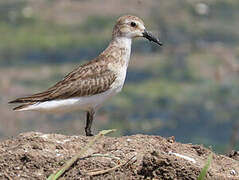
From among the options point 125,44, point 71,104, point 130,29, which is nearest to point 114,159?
point 71,104

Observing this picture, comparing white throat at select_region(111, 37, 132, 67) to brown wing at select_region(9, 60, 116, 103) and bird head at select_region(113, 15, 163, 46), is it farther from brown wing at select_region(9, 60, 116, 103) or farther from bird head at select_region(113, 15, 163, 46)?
brown wing at select_region(9, 60, 116, 103)

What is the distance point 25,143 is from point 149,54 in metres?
13.4

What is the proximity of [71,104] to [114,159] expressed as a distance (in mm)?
2318

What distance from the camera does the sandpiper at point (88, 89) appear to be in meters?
8.09

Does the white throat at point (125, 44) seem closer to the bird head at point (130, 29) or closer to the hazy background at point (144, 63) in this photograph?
the bird head at point (130, 29)

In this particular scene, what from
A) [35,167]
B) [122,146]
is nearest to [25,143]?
[35,167]

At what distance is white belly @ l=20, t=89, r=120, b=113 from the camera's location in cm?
806

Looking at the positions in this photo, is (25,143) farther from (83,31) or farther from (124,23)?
(83,31)

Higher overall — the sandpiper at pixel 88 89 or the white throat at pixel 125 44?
the white throat at pixel 125 44

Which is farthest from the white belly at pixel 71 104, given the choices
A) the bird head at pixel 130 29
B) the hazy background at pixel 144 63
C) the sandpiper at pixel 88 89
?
the hazy background at pixel 144 63

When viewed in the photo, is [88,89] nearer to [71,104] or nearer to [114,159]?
[71,104]

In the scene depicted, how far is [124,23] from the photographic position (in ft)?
29.0

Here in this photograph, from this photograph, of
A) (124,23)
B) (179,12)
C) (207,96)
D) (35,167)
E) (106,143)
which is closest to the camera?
(35,167)

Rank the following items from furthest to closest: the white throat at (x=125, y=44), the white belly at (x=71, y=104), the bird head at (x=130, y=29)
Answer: the bird head at (x=130, y=29) < the white throat at (x=125, y=44) < the white belly at (x=71, y=104)
